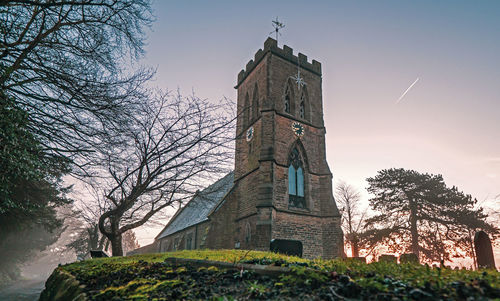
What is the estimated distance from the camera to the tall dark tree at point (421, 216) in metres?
25.7

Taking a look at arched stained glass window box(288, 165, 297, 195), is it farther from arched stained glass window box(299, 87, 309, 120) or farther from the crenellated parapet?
the crenellated parapet

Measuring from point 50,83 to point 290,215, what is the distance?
1346cm

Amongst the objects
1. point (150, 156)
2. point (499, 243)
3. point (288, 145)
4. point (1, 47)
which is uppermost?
point (288, 145)

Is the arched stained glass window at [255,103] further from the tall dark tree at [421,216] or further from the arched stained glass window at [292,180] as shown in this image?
the tall dark tree at [421,216]

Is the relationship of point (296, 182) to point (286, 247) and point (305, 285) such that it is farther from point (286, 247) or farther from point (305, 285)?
point (305, 285)

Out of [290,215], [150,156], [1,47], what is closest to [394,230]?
[290,215]

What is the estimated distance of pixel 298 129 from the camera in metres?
19.5

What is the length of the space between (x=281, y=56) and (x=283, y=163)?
797 centimetres

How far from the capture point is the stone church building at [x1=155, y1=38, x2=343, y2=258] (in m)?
16.7

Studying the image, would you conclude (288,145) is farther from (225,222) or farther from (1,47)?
(1,47)

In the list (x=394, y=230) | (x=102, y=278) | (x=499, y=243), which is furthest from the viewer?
(x=394, y=230)

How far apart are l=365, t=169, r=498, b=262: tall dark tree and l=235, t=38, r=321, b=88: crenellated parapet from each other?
50.5ft

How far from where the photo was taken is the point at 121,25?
6.82m

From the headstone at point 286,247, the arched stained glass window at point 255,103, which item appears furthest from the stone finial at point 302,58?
the headstone at point 286,247
